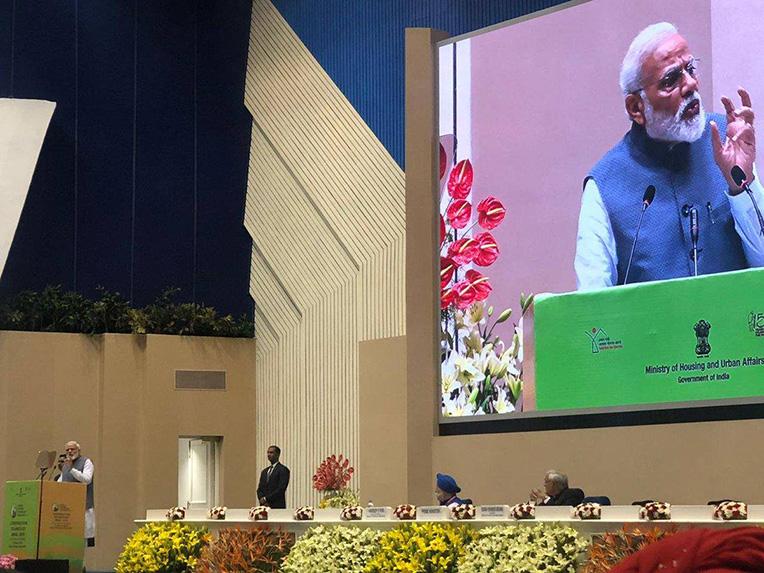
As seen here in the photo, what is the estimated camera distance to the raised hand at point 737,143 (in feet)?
29.0

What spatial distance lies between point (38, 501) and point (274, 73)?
9.39 metres

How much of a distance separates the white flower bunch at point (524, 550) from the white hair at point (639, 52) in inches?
205

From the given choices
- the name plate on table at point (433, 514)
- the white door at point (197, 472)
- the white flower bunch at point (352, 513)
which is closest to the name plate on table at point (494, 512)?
the name plate on table at point (433, 514)

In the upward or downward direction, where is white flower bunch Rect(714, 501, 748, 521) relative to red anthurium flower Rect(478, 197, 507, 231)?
downward

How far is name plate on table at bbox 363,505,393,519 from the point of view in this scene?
6.02 metres

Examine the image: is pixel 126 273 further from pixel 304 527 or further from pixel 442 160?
pixel 304 527

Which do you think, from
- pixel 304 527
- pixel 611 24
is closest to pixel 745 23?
pixel 611 24

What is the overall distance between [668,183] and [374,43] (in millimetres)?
6125

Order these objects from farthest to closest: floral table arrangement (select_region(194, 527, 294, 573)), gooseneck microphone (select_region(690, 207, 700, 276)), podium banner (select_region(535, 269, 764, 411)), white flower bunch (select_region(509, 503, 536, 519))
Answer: gooseneck microphone (select_region(690, 207, 700, 276)), podium banner (select_region(535, 269, 764, 411)), floral table arrangement (select_region(194, 527, 294, 573)), white flower bunch (select_region(509, 503, 536, 519))

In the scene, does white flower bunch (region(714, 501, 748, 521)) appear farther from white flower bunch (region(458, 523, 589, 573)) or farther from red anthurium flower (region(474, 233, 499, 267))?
red anthurium flower (region(474, 233, 499, 267))

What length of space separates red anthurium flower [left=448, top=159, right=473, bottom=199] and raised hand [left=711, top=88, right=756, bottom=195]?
2543 millimetres

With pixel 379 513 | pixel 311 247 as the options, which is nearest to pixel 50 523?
pixel 379 513

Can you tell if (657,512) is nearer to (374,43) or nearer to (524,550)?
(524,550)

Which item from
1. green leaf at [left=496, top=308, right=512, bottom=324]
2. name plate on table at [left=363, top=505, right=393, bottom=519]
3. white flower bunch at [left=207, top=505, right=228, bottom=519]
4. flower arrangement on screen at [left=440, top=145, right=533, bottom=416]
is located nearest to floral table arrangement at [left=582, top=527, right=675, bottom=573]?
name plate on table at [left=363, top=505, right=393, bottom=519]
